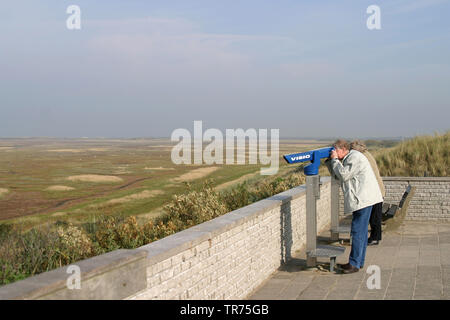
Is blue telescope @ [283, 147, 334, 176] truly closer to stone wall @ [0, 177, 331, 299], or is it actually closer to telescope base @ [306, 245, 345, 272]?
stone wall @ [0, 177, 331, 299]

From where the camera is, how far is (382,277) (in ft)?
23.4

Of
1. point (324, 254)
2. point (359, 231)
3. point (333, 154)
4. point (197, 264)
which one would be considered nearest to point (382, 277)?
point (359, 231)

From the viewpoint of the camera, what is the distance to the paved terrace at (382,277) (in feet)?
20.8

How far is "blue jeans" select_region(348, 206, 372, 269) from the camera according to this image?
7.01 metres

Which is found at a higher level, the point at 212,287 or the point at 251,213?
the point at 251,213

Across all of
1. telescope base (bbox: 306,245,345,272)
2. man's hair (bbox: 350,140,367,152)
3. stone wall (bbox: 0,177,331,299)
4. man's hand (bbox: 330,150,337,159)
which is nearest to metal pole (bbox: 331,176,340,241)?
stone wall (bbox: 0,177,331,299)

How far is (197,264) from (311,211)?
118 inches

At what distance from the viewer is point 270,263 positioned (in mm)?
7523

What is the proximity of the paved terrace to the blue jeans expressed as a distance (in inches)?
12.9

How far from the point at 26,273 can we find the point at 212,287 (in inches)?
81.7
